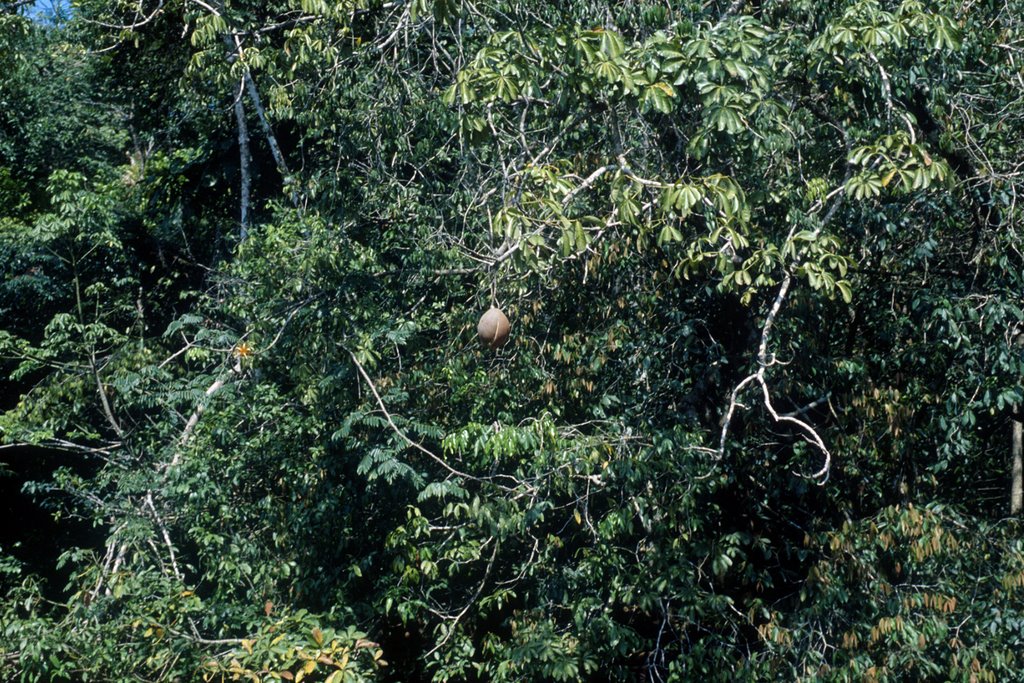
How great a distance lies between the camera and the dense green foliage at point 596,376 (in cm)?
518

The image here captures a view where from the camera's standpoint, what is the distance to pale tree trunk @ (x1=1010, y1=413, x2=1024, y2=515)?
651 cm

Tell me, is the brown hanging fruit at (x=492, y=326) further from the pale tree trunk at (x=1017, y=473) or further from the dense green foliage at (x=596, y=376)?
the pale tree trunk at (x=1017, y=473)

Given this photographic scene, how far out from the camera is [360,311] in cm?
671

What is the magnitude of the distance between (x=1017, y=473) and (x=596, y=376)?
255 cm

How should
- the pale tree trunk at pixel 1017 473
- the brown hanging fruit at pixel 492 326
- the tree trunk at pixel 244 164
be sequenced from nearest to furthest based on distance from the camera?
1. the brown hanging fruit at pixel 492 326
2. the pale tree trunk at pixel 1017 473
3. the tree trunk at pixel 244 164

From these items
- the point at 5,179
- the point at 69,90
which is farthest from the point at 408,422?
the point at 69,90

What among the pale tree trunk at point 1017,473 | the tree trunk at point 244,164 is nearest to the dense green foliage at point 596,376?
the pale tree trunk at point 1017,473

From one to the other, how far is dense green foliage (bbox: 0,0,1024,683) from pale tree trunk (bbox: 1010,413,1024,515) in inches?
2.6

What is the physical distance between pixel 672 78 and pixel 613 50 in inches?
11.8

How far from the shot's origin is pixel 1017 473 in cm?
653

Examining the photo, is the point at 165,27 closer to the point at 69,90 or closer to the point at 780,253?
the point at 69,90

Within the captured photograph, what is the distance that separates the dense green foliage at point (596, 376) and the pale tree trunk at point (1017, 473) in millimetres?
66

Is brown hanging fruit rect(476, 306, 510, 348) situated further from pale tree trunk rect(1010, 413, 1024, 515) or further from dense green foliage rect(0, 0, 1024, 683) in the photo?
pale tree trunk rect(1010, 413, 1024, 515)

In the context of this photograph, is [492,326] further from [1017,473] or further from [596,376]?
[1017,473]
